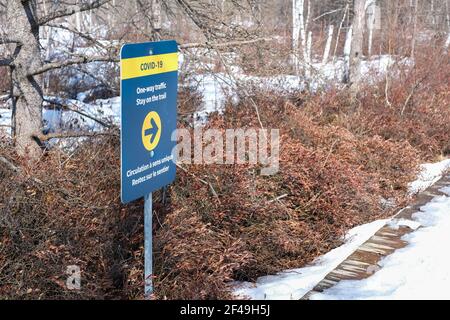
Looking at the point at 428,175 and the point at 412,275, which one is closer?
the point at 412,275

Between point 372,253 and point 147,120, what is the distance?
134 inches

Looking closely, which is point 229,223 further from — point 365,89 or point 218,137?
point 365,89

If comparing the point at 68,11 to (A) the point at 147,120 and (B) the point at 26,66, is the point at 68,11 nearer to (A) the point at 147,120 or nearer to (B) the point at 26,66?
(B) the point at 26,66

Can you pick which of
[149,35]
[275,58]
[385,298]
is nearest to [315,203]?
[275,58]

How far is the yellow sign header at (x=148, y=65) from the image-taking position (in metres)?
3.72

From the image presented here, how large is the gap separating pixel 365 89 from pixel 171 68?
999 cm

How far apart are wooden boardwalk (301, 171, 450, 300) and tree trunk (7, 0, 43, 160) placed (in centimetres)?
321

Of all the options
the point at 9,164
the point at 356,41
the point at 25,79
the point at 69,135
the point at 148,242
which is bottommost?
the point at 148,242

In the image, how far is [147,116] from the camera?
13.1 feet

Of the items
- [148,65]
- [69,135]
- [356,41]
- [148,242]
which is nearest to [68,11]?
[69,135]

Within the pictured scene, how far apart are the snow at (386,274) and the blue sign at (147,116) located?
4.86 feet

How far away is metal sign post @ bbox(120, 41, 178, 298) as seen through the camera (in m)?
3.75

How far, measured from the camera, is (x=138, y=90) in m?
3.85

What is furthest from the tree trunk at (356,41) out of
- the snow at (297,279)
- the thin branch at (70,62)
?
the thin branch at (70,62)
